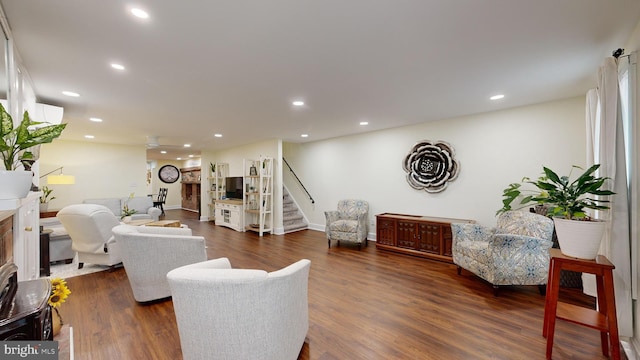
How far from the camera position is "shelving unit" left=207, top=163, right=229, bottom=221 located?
8086mm

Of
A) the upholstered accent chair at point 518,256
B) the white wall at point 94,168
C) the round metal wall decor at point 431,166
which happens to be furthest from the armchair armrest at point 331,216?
the white wall at point 94,168

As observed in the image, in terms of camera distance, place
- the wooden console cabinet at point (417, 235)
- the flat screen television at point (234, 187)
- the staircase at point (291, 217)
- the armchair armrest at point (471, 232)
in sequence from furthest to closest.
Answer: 1. the flat screen television at point (234, 187)
2. the staircase at point (291, 217)
3. the wooden console cabinet at point (417, 235)
4. the armchair armrest at point (471, 232)

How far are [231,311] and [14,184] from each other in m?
1.22

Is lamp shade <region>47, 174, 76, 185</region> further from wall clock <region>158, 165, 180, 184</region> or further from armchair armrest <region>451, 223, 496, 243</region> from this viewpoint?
wall clock <region>158, 165, 180, 184</region>

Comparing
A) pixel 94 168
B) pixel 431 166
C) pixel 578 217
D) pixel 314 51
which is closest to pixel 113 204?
pixel 94 168

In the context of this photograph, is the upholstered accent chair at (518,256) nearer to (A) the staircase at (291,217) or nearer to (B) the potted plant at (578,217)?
(B) the potted plant at (578,217)

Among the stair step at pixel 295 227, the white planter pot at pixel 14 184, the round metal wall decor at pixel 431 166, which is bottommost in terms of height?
the stair step at pixel 295 227

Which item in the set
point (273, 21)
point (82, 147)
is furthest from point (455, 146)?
point (82, 147)

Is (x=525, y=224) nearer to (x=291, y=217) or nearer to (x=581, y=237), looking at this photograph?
(x=581, y=237)

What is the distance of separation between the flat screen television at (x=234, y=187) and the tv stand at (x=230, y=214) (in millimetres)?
218

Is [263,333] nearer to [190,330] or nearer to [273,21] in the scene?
[190,330]

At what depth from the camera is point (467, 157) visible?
444 cm

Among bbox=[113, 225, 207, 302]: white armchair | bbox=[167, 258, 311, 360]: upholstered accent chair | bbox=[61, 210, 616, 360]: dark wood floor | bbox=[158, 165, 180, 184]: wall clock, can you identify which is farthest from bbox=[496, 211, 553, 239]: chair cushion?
bbox=[158, 165, 180, 184]: wall clock

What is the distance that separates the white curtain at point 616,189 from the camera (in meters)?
1.89
